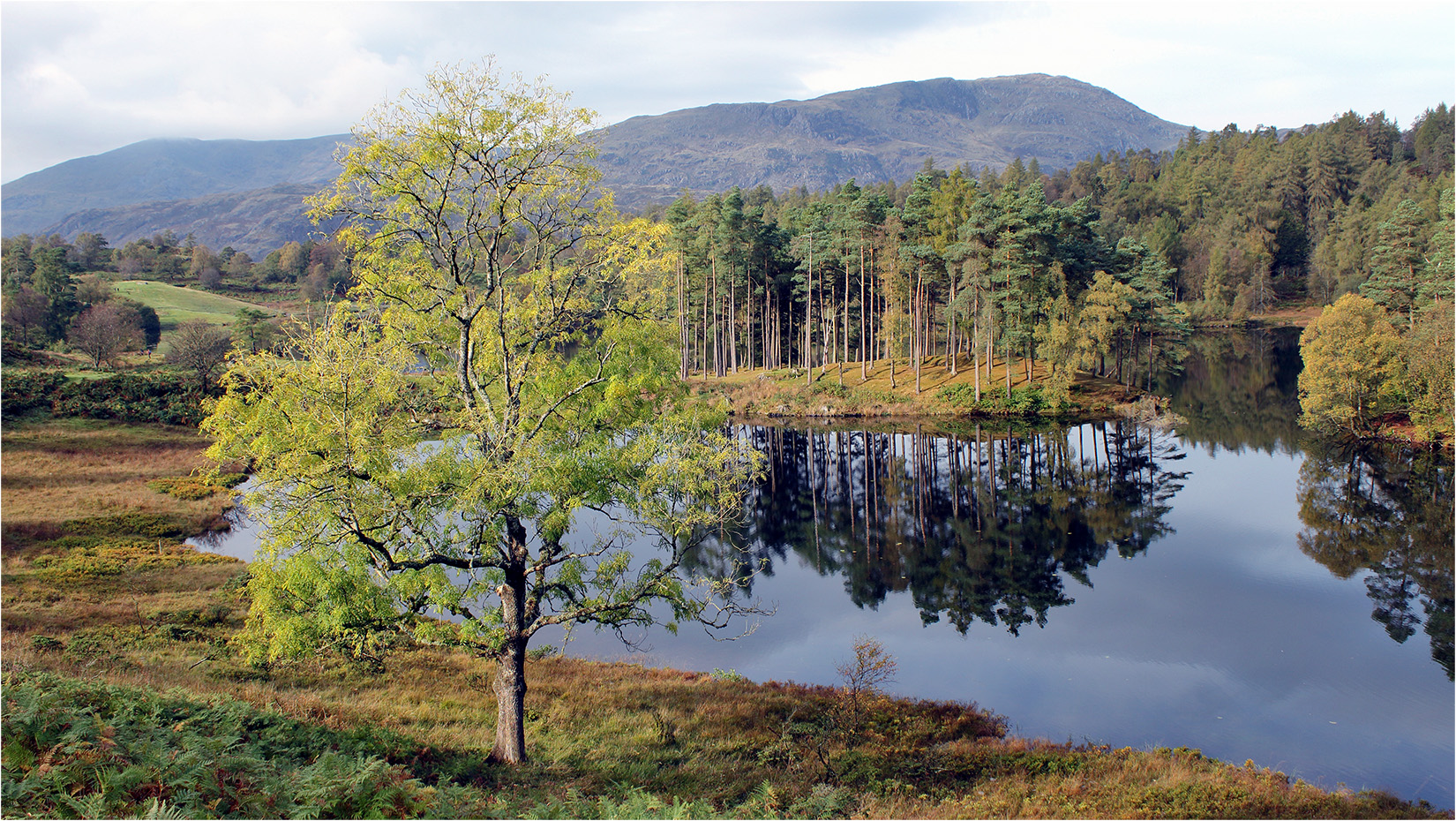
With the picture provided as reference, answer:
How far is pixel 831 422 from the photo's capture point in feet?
202

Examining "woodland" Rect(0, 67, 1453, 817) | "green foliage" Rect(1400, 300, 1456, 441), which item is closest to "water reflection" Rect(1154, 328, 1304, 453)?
"green foliage" Rect(1400, 300, 1456, 441)

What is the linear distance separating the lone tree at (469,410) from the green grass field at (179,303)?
8948cm

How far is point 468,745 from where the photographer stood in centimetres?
1434

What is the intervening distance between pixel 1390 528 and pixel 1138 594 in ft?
46.1

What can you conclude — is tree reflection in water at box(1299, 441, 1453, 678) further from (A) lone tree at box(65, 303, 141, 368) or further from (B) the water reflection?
(A) lone tree at box(65, 303, 141, 368)

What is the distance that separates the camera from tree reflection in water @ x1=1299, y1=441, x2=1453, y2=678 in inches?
931

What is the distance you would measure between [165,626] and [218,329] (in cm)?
6730

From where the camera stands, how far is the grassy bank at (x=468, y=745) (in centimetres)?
958

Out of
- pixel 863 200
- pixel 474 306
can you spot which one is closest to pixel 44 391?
pixel 474 306

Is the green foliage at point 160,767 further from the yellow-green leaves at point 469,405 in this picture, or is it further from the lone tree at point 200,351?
the lone tree at point 200,351

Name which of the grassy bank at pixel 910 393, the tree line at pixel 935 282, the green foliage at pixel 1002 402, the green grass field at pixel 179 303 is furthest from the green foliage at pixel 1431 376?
the green grass field at pixel 179 303

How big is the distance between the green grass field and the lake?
75.0 m

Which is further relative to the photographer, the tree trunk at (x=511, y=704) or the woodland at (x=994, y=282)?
the woodland at (x=994, y=282)

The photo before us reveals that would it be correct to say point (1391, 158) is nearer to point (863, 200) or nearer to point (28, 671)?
point (863, 200)
